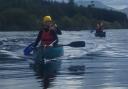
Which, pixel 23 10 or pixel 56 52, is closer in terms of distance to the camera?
pixel 56 52

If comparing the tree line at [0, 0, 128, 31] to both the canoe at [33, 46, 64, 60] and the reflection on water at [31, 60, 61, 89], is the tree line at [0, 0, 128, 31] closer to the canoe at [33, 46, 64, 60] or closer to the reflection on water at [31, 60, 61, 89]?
the canoe at [33, 46, 64, 60]

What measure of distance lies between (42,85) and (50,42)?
9.72 meters

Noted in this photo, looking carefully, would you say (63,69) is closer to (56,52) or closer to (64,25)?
Answer: (56,52)

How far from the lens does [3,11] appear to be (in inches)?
5157

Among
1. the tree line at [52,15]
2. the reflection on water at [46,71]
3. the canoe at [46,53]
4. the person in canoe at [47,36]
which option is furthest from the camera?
the tree line at [52,15]

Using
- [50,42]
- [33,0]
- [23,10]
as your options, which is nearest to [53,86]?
[50,42]

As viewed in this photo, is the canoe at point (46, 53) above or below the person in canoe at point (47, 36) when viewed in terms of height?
below

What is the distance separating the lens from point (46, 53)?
883 inches

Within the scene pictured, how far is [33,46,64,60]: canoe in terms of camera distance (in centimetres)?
2211

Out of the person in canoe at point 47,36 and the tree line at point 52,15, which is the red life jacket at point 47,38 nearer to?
the person in canoe at point 47,36

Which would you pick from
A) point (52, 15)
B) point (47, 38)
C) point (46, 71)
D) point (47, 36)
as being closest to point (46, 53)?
point (47, 38)

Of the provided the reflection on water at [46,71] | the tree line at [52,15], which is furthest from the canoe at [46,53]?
the tree line at [52,15]

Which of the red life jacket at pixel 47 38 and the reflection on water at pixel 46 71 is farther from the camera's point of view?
the red life jacket at pixel 47 38

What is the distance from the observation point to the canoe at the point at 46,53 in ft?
72.5
